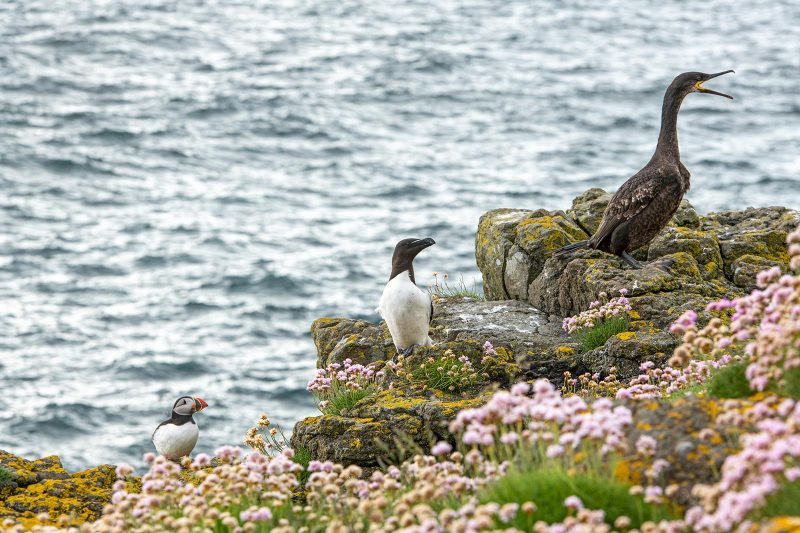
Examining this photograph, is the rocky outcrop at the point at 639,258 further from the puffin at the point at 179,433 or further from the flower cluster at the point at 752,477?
the flower cluster at the point at 752,477

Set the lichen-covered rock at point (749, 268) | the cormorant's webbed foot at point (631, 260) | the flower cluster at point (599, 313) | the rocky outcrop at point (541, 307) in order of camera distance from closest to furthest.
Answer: the rocky outcrop at point (541, 307)
the flower cluster at point (599, 313)
the lichen-covered rock at point (749, 268)
the cormorant's webbed foot at point (631, 260)

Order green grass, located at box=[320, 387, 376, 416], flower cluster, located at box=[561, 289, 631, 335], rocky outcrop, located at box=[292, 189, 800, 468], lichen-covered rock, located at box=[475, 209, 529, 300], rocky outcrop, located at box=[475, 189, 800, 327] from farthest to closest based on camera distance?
lichen-covered rock, located at box=[475, 209, 529, 300] < rocky outcrop, located at box=[475, 189, 800, 327] < flower cluster, located at box=[561, 289, 631, 335] < green grass, located at box=[320, 387, 376, 416] < rocky outcrop, located at box=[292, 189, 800, 468]

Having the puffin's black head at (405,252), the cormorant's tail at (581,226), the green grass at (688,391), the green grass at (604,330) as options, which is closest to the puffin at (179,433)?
the puffin's black head at (405,252)

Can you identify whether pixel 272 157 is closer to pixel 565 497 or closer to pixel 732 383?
pixel 732 383

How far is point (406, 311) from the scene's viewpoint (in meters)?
11.3

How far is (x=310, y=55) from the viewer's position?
5891 cm

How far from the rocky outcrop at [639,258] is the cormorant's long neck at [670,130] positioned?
0.95 meters

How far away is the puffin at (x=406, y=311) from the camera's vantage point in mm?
11318

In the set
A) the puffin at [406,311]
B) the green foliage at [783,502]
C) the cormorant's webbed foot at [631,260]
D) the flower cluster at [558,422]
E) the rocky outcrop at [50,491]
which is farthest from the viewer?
the cormorant's webbed foot at [631,260]

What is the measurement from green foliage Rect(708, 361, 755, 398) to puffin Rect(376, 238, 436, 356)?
176 inches

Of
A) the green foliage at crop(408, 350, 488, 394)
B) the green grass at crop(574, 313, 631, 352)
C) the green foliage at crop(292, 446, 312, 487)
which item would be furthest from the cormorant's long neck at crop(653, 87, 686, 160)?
the green foliage at crop(292, 446, 312, 487)

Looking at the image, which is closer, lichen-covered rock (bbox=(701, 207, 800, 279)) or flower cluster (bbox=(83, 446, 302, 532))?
flower cluster (bbox=(83, 446, 302, 532))

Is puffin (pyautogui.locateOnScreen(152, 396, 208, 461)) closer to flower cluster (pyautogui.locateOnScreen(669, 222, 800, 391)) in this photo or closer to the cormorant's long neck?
the cormorant's long neck

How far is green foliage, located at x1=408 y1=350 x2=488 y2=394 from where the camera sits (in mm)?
10664
